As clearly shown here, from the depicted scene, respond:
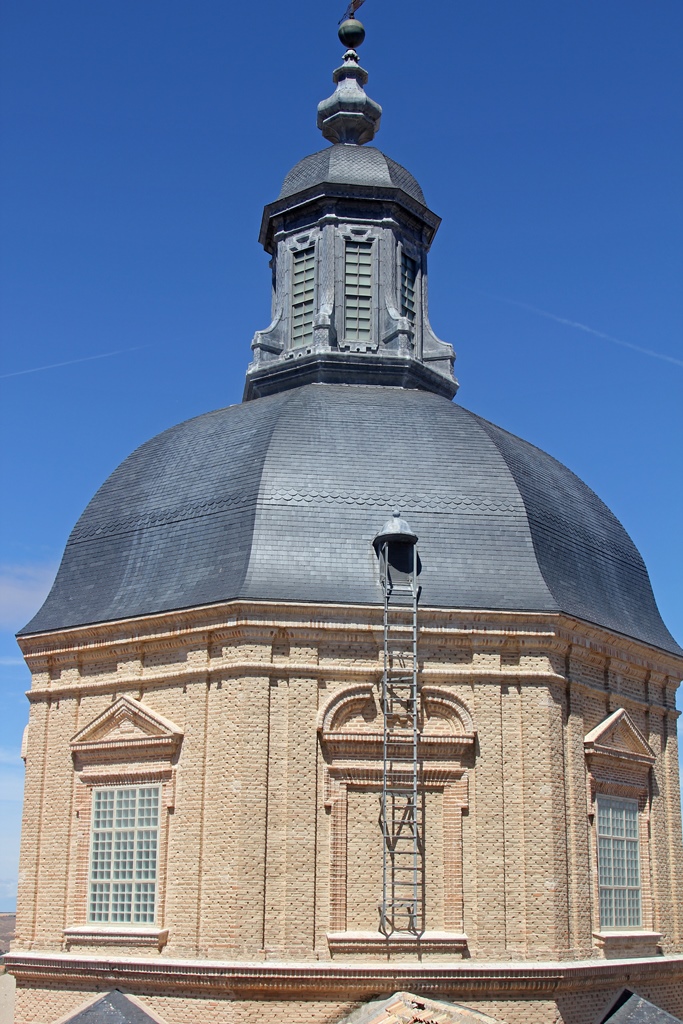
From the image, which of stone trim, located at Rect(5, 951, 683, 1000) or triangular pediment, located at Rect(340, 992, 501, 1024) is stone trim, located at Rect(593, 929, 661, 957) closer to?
stone trim, located at Rect(5, 951, 683, 1000)

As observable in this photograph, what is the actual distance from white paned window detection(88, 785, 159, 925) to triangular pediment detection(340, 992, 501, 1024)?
12.2ft

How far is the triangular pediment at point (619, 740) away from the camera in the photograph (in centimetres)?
1967

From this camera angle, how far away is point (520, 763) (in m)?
18.4

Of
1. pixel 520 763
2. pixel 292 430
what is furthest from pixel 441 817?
pixel 292 430

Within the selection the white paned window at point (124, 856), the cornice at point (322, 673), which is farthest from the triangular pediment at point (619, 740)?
the white paned window at point (124, 856)

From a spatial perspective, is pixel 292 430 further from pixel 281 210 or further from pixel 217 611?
pixel 281 210

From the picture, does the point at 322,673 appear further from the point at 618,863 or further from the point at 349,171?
the point at 349,171

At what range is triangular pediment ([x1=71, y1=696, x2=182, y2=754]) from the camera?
1886cm

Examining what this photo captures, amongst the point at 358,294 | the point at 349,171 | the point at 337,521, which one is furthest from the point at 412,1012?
the point at 349,171

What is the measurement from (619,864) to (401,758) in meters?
4.54

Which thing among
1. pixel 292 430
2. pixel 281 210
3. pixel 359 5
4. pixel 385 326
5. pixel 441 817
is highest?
pixel 359 5

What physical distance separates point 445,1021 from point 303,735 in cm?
444

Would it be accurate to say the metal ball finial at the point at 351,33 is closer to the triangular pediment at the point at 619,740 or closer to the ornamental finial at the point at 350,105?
the ornamental finial at the point at 350,105

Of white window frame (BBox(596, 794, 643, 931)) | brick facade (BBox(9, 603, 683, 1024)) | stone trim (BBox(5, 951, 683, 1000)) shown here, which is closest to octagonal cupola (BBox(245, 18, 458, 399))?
brick facade (BBox(9, 603, 683, 1024))
